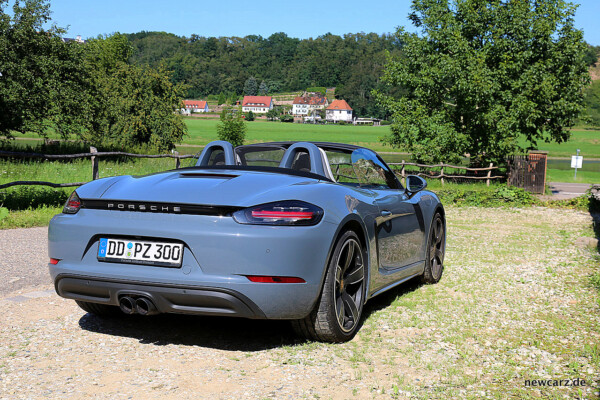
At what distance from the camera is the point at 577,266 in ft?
28.1

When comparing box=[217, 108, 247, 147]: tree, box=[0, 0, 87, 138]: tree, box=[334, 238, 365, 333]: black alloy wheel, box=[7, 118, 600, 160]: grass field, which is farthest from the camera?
box=[7, 118, 600, 160]: grass field

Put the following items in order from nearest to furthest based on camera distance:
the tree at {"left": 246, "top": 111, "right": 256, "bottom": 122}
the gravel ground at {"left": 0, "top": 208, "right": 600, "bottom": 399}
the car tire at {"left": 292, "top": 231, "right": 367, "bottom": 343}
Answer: the gravel ground at {"left": 0, "top": 208, "right": 600, "bottom": 399}
the car tire at {"left": 292, "top": 231, "right": 367, "bottom": 343}
the tree at {"left": 246, "top": 111, "right": 256, "bottom": 122}

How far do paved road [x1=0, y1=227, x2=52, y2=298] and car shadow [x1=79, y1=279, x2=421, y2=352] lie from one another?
1713 millimetres

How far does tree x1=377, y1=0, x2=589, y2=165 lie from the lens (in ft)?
102

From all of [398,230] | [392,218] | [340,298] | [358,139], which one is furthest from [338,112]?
[340,298]

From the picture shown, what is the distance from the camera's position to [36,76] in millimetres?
35344

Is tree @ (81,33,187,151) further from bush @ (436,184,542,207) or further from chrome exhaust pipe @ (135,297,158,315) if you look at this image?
chrome exhaust pipe @ (135,297,158,315)

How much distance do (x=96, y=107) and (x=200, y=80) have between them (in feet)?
493

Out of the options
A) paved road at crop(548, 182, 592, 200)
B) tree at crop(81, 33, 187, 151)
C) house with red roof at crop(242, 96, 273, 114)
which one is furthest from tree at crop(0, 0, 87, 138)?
house with red roof at crop(242, 96, 273, 114)

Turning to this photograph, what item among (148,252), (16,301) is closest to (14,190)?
(16,301)

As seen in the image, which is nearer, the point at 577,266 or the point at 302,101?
the point at 577,266

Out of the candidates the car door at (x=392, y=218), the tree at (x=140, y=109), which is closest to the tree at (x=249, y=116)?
the tree at (x=140, y=109)

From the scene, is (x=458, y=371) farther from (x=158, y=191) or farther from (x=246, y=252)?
(x=158, y=191)

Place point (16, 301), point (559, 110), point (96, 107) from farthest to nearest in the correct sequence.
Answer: point (96, 107) < point (559, 110) < point (16, 301)
